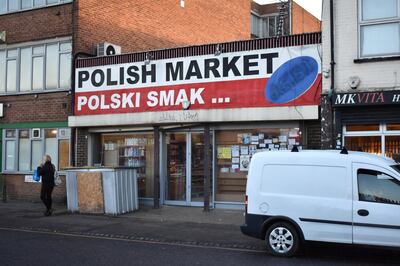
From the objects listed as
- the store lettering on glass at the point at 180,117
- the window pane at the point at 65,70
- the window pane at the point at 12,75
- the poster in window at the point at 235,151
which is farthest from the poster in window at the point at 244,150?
the window pane at the point at 12,75

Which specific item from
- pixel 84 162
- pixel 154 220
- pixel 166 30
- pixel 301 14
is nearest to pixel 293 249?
pixel 154 220

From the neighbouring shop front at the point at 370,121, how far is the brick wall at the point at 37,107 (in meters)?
9.48

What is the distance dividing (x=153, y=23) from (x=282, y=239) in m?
14.8


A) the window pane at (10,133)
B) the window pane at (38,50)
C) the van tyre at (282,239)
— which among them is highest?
the window pane at (38,50)

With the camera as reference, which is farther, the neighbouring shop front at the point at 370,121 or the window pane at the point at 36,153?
the window pane at the point at 36,153

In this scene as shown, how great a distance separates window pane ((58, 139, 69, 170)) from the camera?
1867cm

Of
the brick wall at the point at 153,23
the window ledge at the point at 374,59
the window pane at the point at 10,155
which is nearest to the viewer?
the window ledge at the point at 374,59

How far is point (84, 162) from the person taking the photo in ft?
59.4

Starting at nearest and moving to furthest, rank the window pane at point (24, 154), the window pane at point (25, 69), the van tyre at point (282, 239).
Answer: the van tyre at point (282, 239), the window pane at point (24, 154), the window pane at point (25, 69)

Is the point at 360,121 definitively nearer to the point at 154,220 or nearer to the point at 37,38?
the point at 154,220

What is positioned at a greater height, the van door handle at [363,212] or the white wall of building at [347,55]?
the white wall of building at [347,55]

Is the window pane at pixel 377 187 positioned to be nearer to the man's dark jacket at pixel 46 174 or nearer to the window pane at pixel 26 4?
the man's dark jacket at pixel 46 174

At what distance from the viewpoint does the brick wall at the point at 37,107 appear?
60.9 ft

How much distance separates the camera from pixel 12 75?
20344 millimetres
